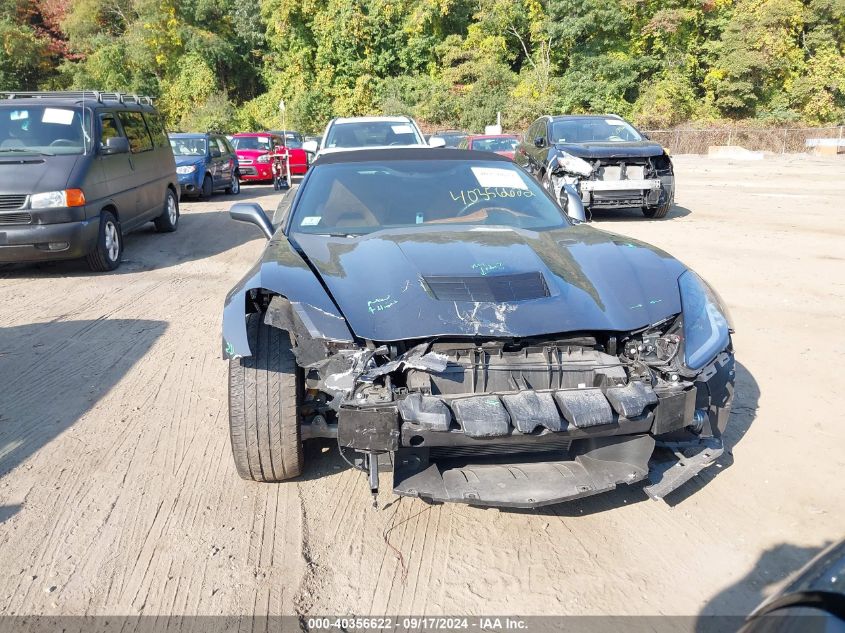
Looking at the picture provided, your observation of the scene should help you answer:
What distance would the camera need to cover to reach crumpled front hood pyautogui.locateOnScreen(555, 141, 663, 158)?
36.2 feet

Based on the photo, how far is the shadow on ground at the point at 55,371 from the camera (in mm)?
3867

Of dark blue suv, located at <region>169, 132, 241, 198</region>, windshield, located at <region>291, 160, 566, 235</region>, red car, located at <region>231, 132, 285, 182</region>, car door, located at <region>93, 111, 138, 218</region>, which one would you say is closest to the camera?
windshield, located at <region>291, 160, 566, 235</region>

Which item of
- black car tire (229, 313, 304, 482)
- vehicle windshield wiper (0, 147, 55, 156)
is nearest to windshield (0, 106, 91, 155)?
vehicle windshield wiper (0, 147, 55, 156)

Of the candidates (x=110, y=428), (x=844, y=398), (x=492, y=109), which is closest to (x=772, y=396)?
(x=844, y=398)

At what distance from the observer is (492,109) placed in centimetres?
3850

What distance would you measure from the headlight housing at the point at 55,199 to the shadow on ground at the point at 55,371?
199 centimetres

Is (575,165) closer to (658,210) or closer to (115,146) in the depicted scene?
(658,210)

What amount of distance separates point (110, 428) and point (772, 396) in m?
4.00

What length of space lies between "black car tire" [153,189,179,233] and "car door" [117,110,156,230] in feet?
1.14

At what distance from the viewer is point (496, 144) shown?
17.5m

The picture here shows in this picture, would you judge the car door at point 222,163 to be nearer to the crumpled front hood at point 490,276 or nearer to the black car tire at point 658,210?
the black car tire at point 658,210

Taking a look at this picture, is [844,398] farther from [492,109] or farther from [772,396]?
[492,109]

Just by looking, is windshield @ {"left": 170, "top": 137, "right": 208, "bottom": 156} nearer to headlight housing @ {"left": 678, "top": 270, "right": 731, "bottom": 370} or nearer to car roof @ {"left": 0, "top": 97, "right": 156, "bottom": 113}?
car roof @ {"left": 0, "top": 97, "right": 156, "bottom": 113}

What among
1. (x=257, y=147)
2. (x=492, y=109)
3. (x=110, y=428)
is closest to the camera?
(x=110, y=428)
